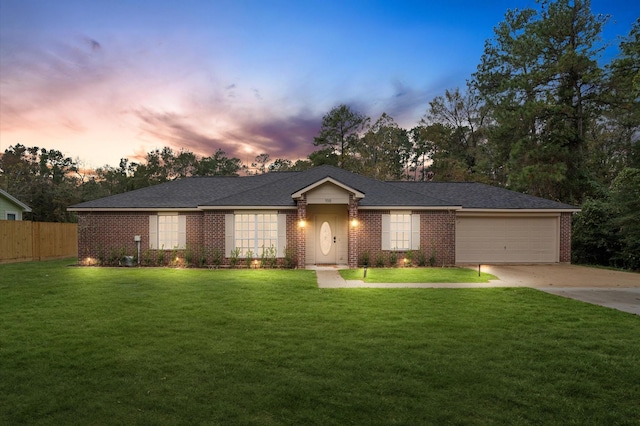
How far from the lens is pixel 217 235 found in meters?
16.1

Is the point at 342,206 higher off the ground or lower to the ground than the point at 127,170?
lower

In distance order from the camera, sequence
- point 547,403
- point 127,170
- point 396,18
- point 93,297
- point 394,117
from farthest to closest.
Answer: point 127,170, point 394,117, point 396,18, point 93,297, point 547,403

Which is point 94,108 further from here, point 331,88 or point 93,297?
point 93,297

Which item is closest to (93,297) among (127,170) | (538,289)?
(538,289)

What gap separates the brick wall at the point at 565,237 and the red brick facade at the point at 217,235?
19.0 ft

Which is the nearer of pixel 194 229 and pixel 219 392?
pixel 219 392

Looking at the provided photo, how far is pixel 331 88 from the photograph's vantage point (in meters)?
24.7

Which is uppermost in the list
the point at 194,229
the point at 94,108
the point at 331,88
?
the point at 331,88

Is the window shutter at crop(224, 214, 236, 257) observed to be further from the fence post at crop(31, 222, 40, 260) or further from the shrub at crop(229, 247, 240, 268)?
the fence post at crop(31, 222, 40, 260)

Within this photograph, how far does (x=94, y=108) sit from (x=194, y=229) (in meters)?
10.8

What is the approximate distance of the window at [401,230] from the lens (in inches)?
641

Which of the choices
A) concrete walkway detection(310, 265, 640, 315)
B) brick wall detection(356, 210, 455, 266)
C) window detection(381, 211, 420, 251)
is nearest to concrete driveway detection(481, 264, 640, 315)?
concrete walkway detection(310, 265, 640, 315)

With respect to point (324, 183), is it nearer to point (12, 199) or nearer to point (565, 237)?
point (565, 237)

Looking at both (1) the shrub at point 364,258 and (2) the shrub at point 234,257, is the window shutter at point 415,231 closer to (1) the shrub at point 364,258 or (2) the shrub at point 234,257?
(1) the shrub at point 364,258
